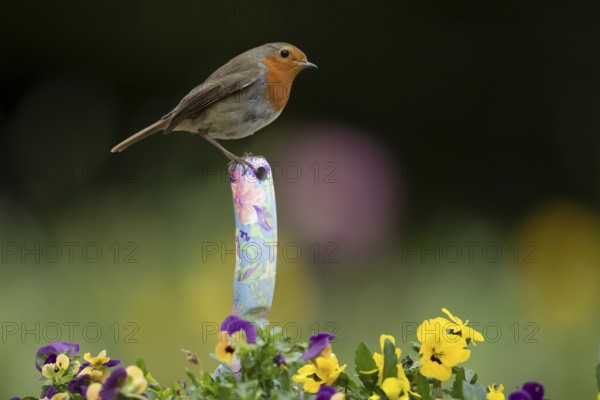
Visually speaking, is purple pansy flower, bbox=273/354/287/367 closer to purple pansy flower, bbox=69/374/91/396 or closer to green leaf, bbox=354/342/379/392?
green leaf, bbox=354/342/379/392

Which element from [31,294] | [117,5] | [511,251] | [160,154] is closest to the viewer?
[31,294]

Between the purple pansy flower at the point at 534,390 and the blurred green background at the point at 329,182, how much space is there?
126cm

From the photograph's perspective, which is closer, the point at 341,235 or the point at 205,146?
the point at 341,235

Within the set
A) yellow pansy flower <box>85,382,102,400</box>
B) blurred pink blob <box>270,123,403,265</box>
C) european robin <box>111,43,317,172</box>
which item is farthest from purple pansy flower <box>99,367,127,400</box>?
blurred pink blob <box>270,123,403,265</box>

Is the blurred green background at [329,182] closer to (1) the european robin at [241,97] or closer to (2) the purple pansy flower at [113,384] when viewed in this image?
(1) the european robin at [241,97]

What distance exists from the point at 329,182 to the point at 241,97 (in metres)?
1.09

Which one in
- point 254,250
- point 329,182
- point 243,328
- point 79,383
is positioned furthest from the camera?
point 329,182

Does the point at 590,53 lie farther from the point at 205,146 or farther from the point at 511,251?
the point at 205,146

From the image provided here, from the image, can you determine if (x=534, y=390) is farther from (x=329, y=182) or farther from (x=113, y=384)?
(x=329, y=182)

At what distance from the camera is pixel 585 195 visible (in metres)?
3.47

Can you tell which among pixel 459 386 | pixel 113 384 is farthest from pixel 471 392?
pixel 113 384

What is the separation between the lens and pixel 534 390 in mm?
1383

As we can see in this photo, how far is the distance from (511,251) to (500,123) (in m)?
0.68

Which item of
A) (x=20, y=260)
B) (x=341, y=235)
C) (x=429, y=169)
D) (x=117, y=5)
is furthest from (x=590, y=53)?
(x=20, y=260)
